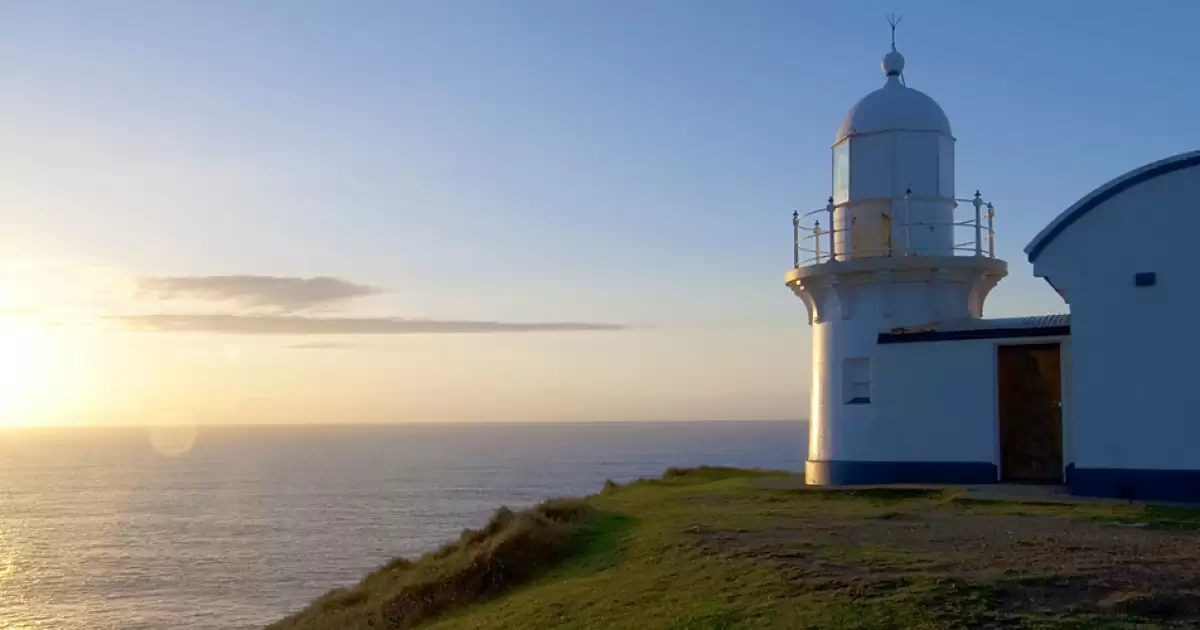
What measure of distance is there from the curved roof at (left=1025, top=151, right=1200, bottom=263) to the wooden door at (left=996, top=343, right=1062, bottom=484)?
6.67ft

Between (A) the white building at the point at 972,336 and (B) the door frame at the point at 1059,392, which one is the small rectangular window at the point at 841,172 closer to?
(A) the white building at the point at 972,336

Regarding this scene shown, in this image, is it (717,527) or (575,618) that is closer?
(575,618)

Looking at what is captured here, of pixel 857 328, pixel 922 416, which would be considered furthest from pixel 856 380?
pixel 922 416

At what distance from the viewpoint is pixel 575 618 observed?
1128 cm

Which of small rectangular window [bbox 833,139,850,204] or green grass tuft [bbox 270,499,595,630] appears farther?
small rectangular window [bbox 833,139,850,204]

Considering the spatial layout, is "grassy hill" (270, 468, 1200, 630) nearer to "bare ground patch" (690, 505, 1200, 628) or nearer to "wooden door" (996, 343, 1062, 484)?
"bare ground patch" (690, 505, 1200, 628)

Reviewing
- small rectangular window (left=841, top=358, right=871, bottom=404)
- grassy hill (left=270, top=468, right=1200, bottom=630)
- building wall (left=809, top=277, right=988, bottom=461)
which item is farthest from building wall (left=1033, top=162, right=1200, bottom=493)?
small rectangular window (left=841, top=358, right=871, bottom=404)

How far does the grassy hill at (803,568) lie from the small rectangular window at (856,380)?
269 cm

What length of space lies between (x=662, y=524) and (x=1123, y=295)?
7318mm

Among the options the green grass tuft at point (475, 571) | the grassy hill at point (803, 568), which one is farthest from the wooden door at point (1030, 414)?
the green grass tuft at point (475, 571)

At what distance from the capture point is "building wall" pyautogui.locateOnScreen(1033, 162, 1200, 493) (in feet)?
52.1

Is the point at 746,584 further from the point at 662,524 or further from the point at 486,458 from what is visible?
the point at 486,458

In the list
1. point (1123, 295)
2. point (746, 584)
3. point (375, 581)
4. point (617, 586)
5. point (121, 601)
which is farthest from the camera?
point (121, 601)

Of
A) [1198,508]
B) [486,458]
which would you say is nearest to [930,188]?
[1198,508]
